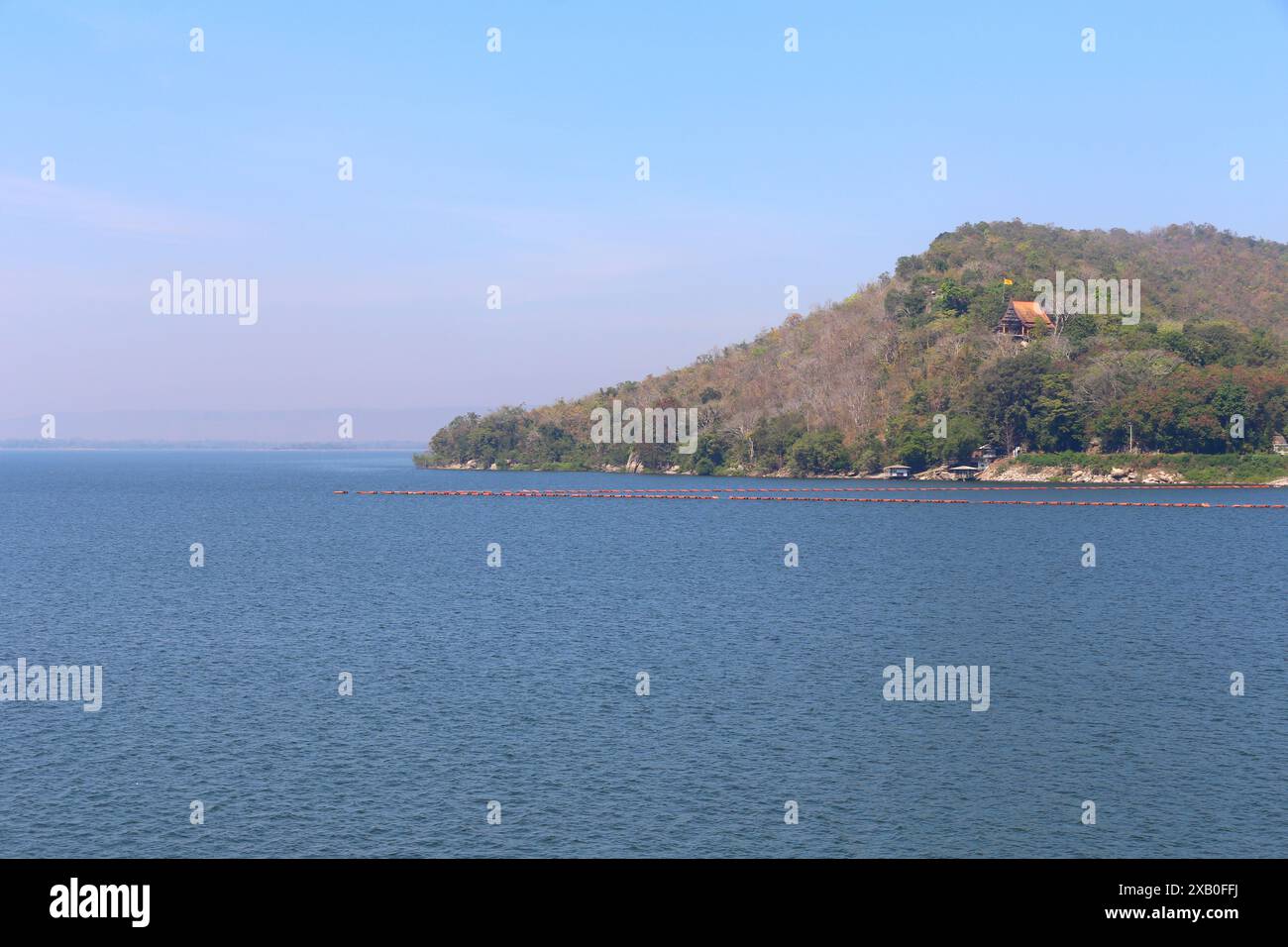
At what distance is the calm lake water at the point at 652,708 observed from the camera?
3016 centimetres

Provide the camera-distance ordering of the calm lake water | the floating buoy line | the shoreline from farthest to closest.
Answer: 1. the shoreline
2. the floating buoy line
3. the calm lake water

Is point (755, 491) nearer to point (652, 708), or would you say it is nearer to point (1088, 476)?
point (1088, 476)

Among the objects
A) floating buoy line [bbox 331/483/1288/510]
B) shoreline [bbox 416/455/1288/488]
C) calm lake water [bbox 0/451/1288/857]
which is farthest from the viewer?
shoreline [bbox 416/455/1288/488]

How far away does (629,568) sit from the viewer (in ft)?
279

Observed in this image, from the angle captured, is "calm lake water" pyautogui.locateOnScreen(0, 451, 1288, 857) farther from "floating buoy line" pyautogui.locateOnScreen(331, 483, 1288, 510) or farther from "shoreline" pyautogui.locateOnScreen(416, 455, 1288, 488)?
"shoreline" pyautogui.locateOnScreen(416, 455, 1288, 488)

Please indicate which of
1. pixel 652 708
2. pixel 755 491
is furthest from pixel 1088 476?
pixel 652 708

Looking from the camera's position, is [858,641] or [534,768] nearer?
[534,768]

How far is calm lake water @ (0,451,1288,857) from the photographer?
98.9 feet

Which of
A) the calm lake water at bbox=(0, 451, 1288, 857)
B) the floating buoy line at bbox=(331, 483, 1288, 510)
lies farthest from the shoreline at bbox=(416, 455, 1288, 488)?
the calm lake water at bbox=(0, 451, 1288, 857)

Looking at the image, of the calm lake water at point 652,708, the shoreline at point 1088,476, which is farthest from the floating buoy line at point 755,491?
the calm lake water at point 652,708
